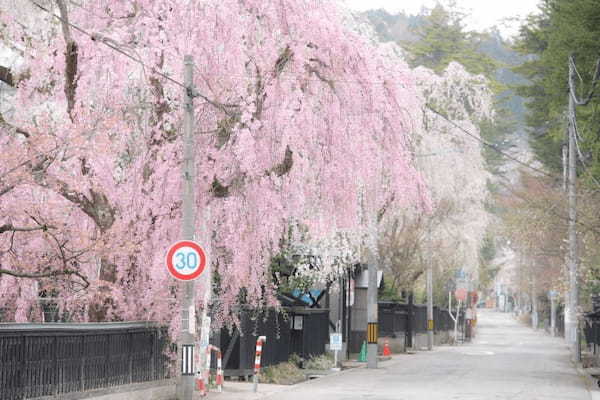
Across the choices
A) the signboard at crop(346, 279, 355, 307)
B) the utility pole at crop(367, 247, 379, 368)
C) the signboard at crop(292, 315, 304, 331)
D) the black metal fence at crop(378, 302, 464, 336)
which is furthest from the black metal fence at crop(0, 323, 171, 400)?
the black metal fence at crop(378, 302, 464, 336)

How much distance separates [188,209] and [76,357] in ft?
11.0

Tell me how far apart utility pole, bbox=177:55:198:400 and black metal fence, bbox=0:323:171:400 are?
1.37 meters

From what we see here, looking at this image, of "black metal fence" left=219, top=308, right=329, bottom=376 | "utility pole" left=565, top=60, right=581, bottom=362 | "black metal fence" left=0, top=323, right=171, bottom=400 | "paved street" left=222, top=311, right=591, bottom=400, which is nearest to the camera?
"black metal fence" left=0, top=323, right=171, bottom=400

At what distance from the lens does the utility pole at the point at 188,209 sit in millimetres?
18734

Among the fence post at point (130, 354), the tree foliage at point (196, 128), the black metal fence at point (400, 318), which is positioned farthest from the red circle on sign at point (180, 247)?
the black metal fence at point (400, 318)

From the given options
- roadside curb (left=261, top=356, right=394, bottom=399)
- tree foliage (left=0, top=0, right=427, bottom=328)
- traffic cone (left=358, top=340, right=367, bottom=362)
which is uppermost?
tree foliage (left=0, top=0, right=427, bottom=328)

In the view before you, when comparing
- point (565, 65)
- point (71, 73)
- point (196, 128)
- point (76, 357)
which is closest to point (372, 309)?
point (565, 65)

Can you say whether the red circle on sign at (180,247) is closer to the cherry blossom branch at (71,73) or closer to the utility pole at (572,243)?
the cherry blossom branch at (71,73)

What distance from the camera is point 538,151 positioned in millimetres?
59562

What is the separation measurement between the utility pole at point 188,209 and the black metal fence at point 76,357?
1.37m

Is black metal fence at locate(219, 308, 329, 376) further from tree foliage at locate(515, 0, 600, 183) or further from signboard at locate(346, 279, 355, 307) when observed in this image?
tree foliage at locate(515, 0, 600, 183)

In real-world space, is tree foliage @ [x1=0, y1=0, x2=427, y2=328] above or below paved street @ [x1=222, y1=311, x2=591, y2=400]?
above

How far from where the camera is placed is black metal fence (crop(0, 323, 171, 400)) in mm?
15711

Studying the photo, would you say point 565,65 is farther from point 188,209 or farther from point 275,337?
point 188,209
